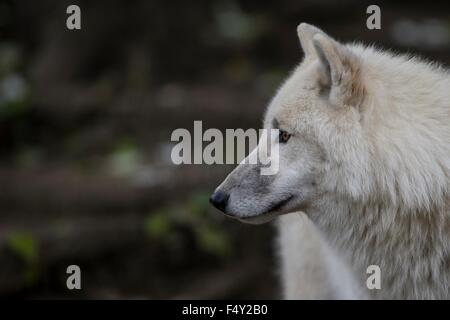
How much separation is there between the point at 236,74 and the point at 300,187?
5.97 meters

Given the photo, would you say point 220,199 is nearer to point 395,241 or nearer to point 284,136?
point 284,136

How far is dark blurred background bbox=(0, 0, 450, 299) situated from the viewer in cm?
725

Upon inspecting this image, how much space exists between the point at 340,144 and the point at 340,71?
1.31ft

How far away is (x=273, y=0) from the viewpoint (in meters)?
11.0

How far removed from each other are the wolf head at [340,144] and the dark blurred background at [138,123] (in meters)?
3.19

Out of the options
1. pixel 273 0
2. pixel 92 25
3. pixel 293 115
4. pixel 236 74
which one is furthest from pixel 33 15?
pixel 293 115

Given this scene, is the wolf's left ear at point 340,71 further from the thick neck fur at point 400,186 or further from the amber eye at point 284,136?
the amber eye at point 284,136

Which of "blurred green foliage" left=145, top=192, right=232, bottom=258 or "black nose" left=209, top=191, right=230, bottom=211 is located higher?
"blurred green foliage" left=145, top=192, right=232, bottom=258

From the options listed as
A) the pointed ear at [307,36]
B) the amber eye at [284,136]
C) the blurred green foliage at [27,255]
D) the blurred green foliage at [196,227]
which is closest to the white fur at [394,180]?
the amber eye at [284,136]

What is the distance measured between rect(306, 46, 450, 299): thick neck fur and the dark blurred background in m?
3.23

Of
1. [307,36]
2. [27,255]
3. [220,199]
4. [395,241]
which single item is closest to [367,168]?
[395,241]

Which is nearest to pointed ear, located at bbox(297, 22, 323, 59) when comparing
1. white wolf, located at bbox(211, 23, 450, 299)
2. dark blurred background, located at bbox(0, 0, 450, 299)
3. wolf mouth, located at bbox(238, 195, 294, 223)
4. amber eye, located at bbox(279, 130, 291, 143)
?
white wolf, located at bbox(211, 23, 450, 299)

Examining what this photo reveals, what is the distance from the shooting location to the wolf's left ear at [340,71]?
3875 millimetres

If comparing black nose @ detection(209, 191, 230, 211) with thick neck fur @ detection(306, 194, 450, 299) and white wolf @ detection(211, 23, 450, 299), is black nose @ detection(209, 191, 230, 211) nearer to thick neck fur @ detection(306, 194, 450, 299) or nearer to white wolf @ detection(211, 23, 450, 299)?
white wolf @ detection(211, 23, 450, 299)
